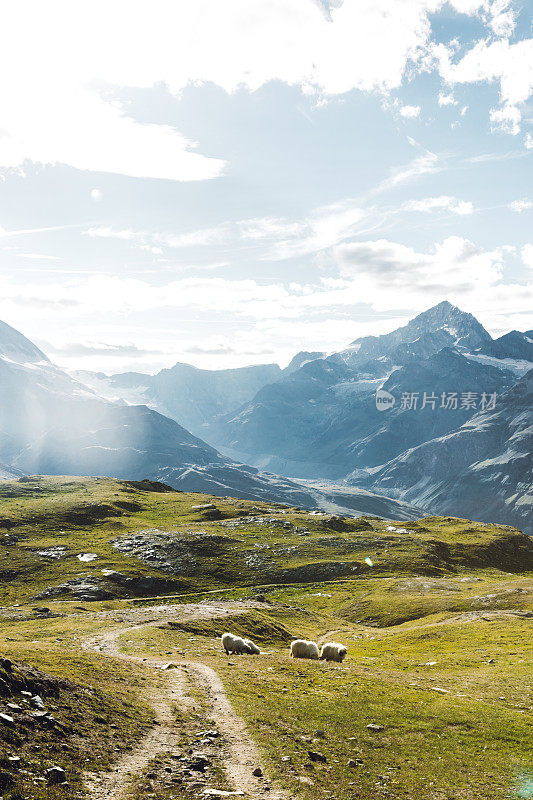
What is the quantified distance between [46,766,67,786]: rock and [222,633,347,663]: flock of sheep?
3485cm

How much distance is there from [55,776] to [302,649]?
36944 millimetres

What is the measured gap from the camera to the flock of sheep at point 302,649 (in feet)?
159

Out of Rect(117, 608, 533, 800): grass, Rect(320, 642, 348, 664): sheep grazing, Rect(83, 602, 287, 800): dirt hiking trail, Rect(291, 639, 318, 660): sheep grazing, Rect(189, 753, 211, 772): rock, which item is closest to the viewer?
Rect(83, 602, 287, 800): dirt hiking trail

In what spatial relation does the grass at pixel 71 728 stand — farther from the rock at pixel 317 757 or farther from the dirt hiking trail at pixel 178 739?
the rock at pixel 317 757

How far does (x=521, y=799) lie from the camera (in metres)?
19.0

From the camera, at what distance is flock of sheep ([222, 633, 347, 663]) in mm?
48469

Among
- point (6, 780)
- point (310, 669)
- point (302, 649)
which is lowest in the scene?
point (302, 649)

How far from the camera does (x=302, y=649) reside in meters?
49.2

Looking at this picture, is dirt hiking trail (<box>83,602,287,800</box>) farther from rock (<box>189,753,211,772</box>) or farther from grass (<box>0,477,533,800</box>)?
rock (<box>189,753,211,772</box>)

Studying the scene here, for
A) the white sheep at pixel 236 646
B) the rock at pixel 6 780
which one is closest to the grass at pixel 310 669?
the rock at pixel 6 780

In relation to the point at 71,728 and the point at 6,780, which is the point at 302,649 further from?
the point at 6,780

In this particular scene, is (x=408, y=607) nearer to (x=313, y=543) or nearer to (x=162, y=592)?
(x=162, y=592)

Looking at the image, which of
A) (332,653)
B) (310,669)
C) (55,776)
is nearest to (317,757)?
(55,776)

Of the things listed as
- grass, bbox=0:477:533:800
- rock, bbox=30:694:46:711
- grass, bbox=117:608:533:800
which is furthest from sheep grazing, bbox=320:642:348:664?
rock, bbox=30:694:46:711
